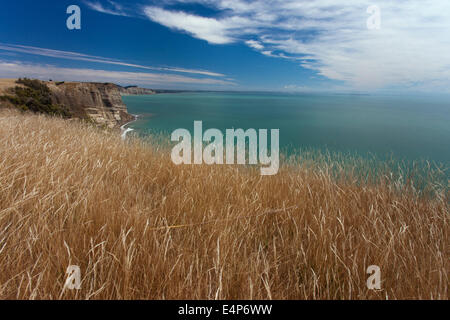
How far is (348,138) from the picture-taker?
36062 mm

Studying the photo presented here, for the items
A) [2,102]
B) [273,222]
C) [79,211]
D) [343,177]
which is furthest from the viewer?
[2,102]

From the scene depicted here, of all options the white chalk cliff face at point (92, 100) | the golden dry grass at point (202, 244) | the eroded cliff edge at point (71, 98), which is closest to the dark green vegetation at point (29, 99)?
the eroded cliff edge at point (71, 98)

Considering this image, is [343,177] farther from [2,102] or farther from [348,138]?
[348,138]

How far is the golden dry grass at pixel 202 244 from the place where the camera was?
1.26m

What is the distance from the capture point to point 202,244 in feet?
5.39

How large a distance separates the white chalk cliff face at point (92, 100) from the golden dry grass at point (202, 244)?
2444cm

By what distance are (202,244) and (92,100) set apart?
36.0 m

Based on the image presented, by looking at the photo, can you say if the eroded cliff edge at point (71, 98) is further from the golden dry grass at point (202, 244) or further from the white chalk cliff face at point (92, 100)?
the golden dry grass at point (202, 244)

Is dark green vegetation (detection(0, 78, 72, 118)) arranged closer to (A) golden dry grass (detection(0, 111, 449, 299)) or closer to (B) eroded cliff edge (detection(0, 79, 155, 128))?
(B) eroded cliff edge (detection(0, 79, 155, 128))

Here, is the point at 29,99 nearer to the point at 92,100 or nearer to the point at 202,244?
the point at 202,244

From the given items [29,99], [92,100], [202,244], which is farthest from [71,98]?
[202,244]
